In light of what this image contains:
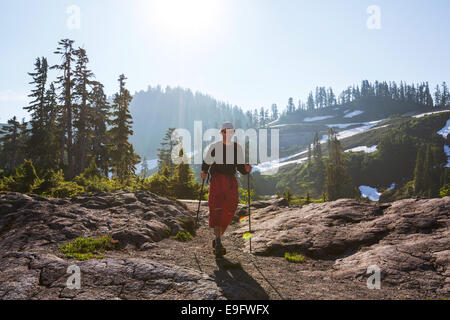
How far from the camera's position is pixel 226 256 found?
20.3 ft

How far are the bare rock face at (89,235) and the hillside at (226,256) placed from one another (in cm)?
2

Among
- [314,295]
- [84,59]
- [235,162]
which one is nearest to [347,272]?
[314,295]

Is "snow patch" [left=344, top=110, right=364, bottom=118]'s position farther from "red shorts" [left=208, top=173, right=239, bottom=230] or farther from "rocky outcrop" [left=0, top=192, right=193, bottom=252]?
"red shorts" [left=208, top=173, right=239, bottom=230]

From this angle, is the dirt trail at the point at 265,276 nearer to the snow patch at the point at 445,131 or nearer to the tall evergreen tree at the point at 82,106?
the tall evergreen tree at the point at 82,106

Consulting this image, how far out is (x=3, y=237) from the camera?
563 centimetres

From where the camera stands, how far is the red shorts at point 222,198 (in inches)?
250

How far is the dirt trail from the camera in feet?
12.4

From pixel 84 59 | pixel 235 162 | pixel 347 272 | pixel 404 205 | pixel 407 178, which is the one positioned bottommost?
pixel 407 178

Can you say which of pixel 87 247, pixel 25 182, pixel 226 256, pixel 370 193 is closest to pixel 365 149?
Result: pixel 370 193

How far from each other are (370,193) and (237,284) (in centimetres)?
9529

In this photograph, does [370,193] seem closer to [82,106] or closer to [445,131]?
[445,131]

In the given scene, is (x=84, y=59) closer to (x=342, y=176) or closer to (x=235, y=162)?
(x=235, y=162)
